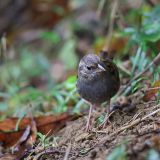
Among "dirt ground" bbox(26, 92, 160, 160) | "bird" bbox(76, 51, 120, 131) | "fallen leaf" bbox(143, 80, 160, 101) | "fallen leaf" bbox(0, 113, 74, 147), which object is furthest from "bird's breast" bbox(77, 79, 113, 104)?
"fallen leaf" bbox(0, 113, 74, 147)

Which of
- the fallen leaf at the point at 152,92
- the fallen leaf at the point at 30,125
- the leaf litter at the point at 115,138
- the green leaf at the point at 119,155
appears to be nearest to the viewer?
the green leaf at the point at 119,155

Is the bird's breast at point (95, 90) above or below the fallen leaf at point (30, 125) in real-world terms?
above

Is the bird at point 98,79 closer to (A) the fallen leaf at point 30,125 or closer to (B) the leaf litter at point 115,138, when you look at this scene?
(B) the leaf litter at point 115,138

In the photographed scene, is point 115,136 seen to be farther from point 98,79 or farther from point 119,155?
point 98,79

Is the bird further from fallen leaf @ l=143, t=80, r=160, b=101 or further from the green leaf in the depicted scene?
the green leaf

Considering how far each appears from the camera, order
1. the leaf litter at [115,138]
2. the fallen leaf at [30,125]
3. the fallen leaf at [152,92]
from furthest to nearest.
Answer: the fallen leaf at [30,125] → the fallen leaf at [152,92] → the leaf litter at [115,138]

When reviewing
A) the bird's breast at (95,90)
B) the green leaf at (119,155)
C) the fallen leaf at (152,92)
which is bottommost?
the fallen leaf at (152,92)

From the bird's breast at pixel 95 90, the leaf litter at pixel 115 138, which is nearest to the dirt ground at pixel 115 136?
the leaf litter at pixel 115 138

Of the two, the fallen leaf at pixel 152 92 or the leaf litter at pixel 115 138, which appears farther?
the fallen leaf at pixel 152 92
